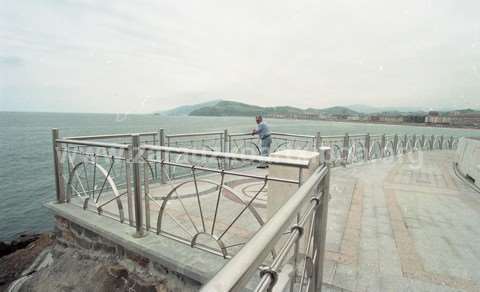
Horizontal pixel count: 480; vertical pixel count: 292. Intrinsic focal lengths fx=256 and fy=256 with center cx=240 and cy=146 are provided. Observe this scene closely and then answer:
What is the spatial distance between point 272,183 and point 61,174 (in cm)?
371

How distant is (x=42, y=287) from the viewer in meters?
3.89

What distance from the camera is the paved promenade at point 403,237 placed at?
102 inches

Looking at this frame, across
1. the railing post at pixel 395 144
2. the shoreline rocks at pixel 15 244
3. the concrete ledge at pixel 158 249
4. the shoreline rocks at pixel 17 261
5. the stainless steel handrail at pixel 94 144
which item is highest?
the stainless steel handrail at pixel 94 144

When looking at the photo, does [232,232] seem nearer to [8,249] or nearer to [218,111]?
[8,249]

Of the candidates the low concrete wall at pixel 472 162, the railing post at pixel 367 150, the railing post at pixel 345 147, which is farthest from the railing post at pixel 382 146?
the low concrete wall at pixel 472 162

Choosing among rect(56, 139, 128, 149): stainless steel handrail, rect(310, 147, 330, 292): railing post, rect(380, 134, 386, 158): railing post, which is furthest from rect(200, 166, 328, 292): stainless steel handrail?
rect(380, 134, 386, 158): railing post

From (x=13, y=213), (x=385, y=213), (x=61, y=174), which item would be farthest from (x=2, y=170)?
(x=385, y=213)

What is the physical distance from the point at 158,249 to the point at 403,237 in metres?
3.24

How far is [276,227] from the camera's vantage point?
813 mm

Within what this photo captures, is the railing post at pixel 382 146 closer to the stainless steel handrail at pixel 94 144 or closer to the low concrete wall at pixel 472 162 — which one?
the low concrete wall at pixel 472 162

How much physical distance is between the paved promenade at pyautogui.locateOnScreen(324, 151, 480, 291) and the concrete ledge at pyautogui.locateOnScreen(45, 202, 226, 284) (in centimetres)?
124

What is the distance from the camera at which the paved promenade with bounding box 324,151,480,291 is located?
259cm

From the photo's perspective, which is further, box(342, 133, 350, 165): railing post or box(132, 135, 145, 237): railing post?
box(342, 133, 350, 165): railing post

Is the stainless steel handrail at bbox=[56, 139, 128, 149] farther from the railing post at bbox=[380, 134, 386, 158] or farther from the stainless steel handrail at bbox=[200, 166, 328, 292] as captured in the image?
the railing post at bbox=[380, 134, 386, 158]
